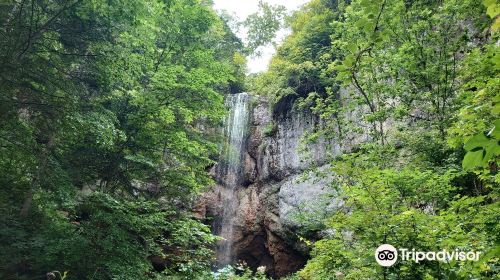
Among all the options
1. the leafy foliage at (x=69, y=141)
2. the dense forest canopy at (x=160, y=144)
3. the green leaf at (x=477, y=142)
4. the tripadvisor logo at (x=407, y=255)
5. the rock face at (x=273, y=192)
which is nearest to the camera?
the green leaf at (x=477, y=142)

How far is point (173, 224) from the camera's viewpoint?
7.43m

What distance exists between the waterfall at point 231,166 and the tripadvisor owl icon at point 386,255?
13.3 meters

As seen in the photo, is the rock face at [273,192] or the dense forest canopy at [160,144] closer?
the dense forest canopy at [160,144]

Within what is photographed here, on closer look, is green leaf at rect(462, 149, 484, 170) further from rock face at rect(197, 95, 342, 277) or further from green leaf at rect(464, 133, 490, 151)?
rock face at rect(197, 95, 342, 277)

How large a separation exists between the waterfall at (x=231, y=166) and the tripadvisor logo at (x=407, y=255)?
13.3 m

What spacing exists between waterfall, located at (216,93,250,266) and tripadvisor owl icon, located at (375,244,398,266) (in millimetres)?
→ 13267

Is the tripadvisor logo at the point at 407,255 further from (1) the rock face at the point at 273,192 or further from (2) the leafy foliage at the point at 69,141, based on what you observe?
(1) the rock face at the point at 273,192

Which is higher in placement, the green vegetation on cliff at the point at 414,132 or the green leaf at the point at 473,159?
the green vegetation on cliff at the point at 414,132

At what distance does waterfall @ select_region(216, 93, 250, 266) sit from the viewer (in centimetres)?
1588

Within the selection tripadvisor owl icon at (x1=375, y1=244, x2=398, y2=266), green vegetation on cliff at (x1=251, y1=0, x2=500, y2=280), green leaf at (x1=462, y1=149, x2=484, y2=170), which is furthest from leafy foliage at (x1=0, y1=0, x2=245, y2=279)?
green leaf at (x1=462, y1=149, x2=484, y2=170)

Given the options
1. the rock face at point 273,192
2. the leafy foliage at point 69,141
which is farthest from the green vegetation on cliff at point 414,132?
the leafy foliage at point 69,141

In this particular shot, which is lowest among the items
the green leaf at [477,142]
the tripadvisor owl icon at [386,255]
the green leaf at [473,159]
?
the tripadvisor owl icon at [386,255]

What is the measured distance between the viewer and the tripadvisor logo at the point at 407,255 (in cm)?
291

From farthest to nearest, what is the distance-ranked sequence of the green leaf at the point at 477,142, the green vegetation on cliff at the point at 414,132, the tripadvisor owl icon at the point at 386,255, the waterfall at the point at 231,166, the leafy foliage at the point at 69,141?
the waterfall at the point at 231,166
the leafy foliage at the point at 69,141
the tripadvisor owl icon at the point at 386,255
the green vegetation on cliff at the point at 414,132
the green leaf at the point at 477,142
